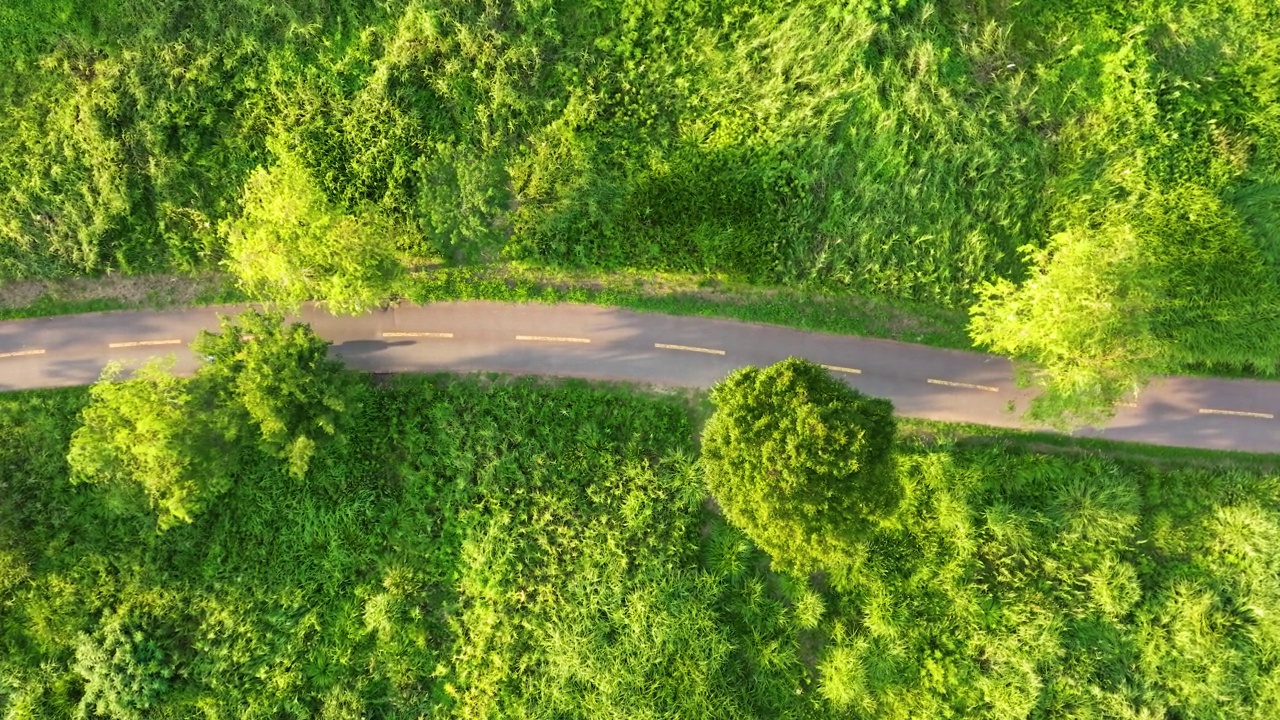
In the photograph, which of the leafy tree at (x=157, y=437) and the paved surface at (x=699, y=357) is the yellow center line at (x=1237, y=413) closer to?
the paved surface at (x=699, y=357)

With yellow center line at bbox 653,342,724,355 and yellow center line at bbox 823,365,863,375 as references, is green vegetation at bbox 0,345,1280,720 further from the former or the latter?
yellow center line at bbox 823,365,863,375

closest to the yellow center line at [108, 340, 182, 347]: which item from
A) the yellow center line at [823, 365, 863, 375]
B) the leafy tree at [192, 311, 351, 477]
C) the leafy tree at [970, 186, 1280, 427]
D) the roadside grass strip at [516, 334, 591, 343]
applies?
the leafy tree at [192, 311, 351, 477]

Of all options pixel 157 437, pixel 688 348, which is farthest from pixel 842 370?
pixel 157 437

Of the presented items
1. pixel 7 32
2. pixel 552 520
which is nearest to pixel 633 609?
pixel 552 520

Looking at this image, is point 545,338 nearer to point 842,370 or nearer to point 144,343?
point 842,370

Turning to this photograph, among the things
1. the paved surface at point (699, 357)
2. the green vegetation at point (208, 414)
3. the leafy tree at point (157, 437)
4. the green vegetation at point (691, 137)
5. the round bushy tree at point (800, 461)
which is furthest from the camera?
the paved surface at point (699, 357)

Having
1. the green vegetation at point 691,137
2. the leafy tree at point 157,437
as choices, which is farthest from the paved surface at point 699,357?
the leafy tree at point 157,437
